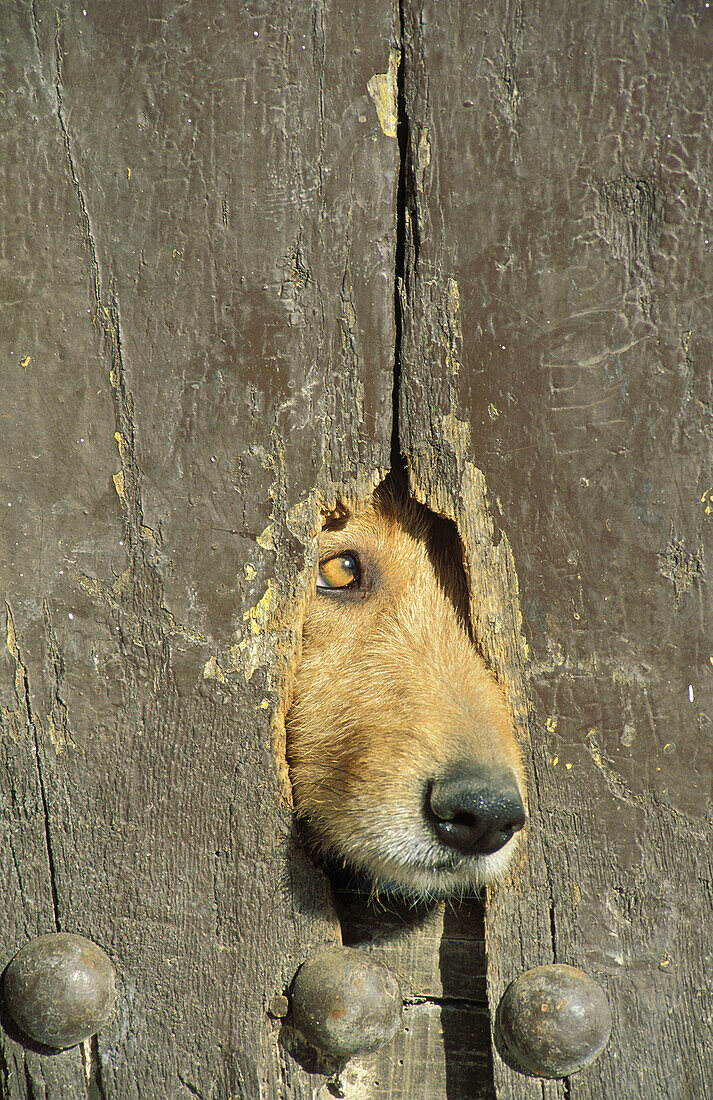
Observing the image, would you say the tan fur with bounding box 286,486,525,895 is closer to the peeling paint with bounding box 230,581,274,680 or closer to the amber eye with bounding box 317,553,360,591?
the amber eye with bounding box 317,553,360,591

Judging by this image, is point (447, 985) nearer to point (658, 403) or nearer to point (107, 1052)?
point (107, 1052)

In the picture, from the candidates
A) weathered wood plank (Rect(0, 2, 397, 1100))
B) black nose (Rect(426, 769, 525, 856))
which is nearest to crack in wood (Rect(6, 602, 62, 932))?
weathered wood plank (Rect(0, 2, 397, 1100))

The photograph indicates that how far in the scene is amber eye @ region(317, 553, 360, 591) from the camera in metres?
2.48

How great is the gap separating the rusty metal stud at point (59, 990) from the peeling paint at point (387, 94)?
74.5 inches

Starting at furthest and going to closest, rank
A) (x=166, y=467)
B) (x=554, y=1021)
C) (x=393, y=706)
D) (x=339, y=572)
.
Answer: (x=339, y=572), (x=393, y=706), (x=166, y=467), (x=554, y=1021)

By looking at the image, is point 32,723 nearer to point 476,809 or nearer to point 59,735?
point 59,735

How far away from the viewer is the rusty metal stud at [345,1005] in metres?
1.68

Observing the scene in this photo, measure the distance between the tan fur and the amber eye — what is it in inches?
1.1

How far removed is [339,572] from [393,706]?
0.50 m

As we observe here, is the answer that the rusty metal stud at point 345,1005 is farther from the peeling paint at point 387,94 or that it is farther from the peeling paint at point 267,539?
the peeling paint at point 387,94

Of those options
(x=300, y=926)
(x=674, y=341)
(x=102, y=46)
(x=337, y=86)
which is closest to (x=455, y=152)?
(x=337, y=86)

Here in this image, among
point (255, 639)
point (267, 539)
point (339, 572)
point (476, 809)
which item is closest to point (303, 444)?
point (267, 539)

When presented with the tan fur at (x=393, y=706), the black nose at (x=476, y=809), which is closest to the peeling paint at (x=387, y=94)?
the tan fur at (x=393, y=706)

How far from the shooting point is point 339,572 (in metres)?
2.51
